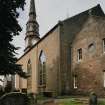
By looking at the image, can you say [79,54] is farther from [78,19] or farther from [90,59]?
[78,19]

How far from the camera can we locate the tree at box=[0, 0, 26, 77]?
25.3 m

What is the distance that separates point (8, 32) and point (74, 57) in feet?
43.1

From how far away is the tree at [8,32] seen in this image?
82.9 ft

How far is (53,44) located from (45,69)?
5.05 m

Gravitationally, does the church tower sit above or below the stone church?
above

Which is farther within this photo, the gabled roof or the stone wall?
the gabled roof

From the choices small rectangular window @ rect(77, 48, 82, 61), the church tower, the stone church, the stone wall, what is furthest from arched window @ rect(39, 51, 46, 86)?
the church tower

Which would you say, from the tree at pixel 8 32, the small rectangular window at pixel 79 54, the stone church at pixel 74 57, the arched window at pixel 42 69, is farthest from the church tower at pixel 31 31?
the tree at pixel 8 32

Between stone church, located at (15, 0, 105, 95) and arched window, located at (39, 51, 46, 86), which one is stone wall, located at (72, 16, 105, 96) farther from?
arched window, located at (39, 51, 46, 86)

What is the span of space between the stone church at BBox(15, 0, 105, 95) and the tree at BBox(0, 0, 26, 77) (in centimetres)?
930

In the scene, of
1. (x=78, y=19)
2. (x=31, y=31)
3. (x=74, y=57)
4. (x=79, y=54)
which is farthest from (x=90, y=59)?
(x=31, y=31)

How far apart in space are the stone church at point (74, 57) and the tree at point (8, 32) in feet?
30.5

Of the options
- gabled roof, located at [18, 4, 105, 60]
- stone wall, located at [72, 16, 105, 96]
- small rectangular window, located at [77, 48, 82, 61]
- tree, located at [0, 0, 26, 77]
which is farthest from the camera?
gabled roof, located at [18, 4, 105, 60]

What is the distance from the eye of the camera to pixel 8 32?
26.2 meters
